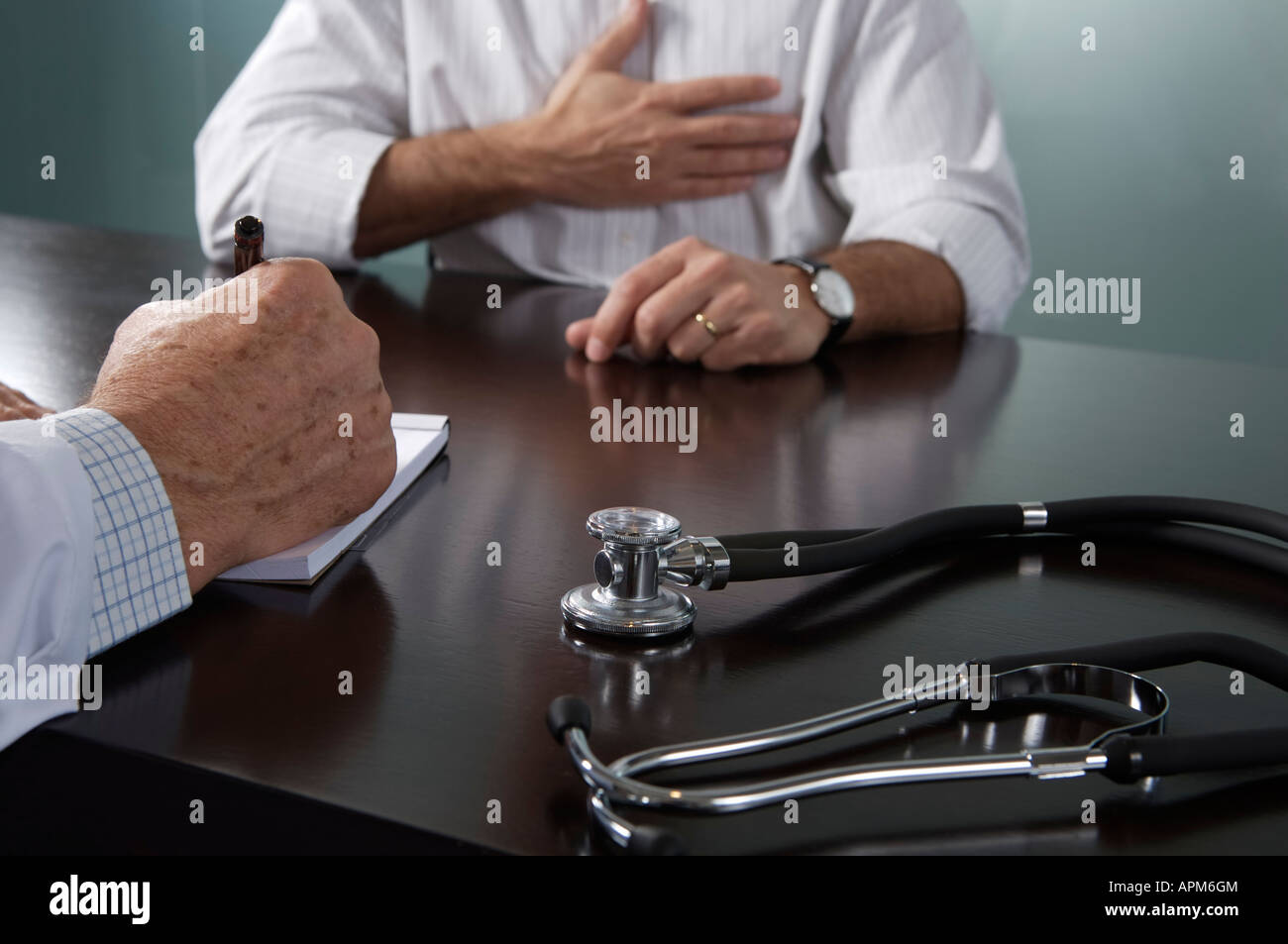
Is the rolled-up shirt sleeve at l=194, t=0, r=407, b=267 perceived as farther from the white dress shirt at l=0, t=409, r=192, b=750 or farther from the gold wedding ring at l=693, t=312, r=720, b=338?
the white dress shirt at l=0, t=409, r=192, b=750

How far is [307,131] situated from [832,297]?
0.71 metres

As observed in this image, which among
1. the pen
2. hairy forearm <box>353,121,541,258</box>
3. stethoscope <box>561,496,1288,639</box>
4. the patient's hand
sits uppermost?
hairy forearm <box>353,121,541,258</box>

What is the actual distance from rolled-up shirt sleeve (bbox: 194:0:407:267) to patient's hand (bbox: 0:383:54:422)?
2.52 ft

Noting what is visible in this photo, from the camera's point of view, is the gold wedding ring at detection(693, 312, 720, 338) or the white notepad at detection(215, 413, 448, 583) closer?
the white notepad at detection(215, 413, 448, 583)

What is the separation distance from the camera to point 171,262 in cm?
137

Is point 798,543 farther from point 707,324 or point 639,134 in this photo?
point 639,134

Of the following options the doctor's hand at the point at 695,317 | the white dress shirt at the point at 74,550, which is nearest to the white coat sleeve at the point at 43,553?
the white dress shirt at the point at 74,550

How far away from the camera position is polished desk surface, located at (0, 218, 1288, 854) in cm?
37

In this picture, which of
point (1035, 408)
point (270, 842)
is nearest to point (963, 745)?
point (270, 842)

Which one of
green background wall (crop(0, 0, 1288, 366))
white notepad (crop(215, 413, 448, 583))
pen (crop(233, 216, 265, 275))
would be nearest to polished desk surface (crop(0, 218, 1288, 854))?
white notepad (crop(215, 413, 448, 583))

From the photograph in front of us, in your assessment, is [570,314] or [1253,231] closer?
[570,314]

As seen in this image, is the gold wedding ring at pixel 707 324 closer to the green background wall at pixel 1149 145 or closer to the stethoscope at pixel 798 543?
the stethoscope at pixel 798 543
